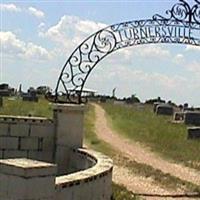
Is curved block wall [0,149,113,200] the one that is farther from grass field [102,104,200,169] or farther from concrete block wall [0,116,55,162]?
grass field [102,104,200,169]

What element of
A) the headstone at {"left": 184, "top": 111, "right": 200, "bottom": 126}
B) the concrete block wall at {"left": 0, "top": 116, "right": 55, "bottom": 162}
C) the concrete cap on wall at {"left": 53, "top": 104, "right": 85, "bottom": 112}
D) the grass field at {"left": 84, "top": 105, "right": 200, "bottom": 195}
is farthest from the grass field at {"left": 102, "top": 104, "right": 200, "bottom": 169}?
the concrete block wall at {"left": 0, "top": 116, "right": 55, "bottom": 162}

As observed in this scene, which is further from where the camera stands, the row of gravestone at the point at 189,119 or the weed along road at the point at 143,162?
the row of gravestone at the point at 189,119

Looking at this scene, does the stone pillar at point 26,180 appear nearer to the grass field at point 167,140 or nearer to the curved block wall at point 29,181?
the curved block wall at point 29,181

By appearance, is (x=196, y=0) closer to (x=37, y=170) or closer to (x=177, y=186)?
(x=177, y=186)

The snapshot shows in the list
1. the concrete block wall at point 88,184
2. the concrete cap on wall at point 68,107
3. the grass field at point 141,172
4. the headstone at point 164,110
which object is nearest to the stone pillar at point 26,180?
the concrete block wall at point 88,184

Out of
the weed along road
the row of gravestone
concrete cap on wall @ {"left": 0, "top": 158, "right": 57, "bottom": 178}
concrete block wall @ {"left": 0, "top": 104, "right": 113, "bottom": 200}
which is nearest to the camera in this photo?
concrete cap on wall @ {"left": 0, "top": 158, "right": 57, "bottom": 178}

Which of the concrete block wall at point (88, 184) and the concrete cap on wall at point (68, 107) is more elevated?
the concrete cap on wall at point (68, 107)

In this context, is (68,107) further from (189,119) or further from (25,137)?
(189,119)

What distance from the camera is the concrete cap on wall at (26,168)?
264 inches

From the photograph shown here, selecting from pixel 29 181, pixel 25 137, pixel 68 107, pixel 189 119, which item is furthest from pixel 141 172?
Answer: pixel 189 119

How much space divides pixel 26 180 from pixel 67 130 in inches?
244

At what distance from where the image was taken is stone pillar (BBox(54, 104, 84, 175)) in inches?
506

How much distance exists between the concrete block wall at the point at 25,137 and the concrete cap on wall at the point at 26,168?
5658 millimetres

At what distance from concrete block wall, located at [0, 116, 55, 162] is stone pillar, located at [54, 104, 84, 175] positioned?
0.17m
